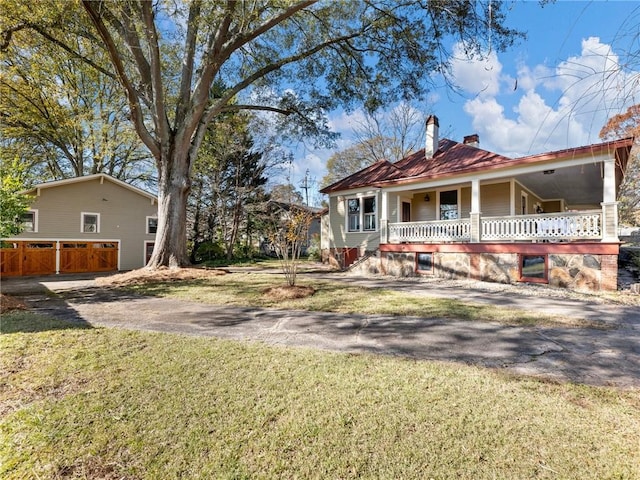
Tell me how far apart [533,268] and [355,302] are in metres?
5.96

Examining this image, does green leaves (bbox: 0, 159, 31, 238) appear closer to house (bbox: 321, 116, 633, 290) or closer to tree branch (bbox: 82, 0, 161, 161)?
tree branch (bbox: 82, 0, 161, 161)

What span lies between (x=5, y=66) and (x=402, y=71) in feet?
60.6

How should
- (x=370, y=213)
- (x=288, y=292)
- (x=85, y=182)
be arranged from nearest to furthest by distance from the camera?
(x=288, y=292), (x=370, y=213), (x=85, y=182)

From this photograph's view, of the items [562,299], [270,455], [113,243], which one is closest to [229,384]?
[270,455]

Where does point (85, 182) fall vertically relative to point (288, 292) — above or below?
above

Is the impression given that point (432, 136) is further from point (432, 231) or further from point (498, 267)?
point (498, 267)

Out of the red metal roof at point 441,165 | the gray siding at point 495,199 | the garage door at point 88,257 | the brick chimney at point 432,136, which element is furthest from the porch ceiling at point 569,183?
the garage door at point 88,257

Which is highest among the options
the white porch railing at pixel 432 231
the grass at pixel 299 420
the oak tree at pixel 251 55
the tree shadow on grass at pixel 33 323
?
the oak tree at pixel 251 55

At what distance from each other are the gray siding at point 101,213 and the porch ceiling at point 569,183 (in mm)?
19485

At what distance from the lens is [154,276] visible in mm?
10766

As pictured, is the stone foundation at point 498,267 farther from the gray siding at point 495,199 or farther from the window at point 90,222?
the window at point 90,222

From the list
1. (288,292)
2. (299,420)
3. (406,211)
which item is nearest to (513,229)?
(406,211)

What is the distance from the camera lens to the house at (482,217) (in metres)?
8.30

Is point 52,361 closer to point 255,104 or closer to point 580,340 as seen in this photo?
point 580,340
